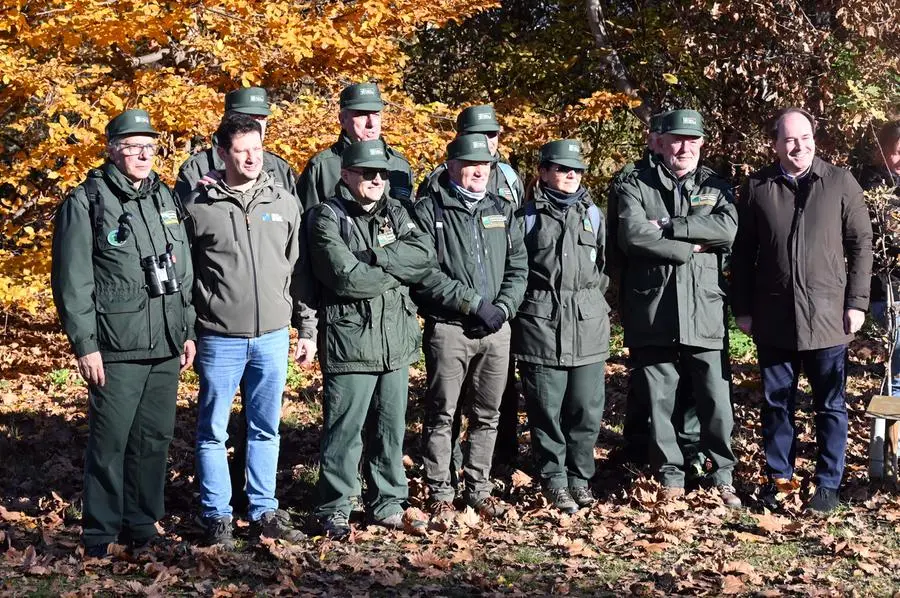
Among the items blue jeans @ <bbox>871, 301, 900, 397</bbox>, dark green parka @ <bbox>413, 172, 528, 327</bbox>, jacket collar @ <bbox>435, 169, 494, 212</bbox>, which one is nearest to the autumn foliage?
jacket collar @ <bbox>435, 169, 494, 212</bbox>

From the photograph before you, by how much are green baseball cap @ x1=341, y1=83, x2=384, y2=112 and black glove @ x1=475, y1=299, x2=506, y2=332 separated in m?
1.47

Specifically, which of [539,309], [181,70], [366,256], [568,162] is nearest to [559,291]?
[539,309]

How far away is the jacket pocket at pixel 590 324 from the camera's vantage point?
6.64m

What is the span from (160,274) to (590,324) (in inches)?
99.2

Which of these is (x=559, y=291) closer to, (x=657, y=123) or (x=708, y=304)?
(x=708, y=304)

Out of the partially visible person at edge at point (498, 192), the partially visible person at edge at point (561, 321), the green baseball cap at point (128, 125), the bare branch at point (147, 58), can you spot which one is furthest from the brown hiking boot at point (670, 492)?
the bare branch at point (147, 58)

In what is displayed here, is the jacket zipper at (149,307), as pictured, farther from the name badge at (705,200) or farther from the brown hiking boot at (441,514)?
the name badge at (705,200)

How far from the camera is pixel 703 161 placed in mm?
12867

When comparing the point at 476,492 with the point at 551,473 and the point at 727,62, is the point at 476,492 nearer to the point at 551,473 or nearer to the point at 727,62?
the point at 551,473

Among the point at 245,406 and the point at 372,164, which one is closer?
the point at 372,164

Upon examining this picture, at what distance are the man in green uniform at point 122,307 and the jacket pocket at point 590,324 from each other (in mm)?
2251

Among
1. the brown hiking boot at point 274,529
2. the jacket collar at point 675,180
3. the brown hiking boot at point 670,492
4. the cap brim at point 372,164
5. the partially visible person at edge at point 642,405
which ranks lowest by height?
the brown hiking boot at point 274,529

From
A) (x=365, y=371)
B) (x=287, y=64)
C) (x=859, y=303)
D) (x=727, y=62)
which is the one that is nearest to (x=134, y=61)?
(x=287, y=64)

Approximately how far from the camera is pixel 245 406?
621cm
